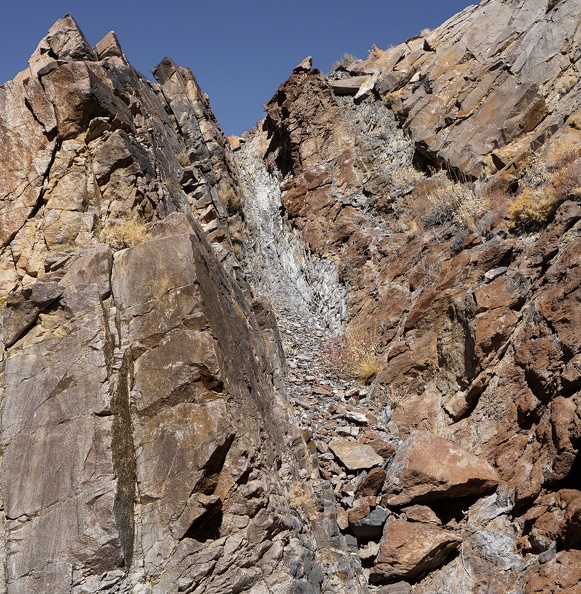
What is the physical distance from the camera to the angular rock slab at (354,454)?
27.2 feet

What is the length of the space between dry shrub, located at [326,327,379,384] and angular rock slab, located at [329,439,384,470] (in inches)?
81.3

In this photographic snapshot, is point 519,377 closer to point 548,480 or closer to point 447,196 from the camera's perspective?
point 548,480

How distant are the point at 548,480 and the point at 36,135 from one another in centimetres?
903

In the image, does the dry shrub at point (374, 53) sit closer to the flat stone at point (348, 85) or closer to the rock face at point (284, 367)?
the flat stone at point (348, 85)

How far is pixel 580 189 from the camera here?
334 inches

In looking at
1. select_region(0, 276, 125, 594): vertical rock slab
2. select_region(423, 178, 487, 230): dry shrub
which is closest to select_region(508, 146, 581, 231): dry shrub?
select_region(423, 178, 487, 230): dry shrub

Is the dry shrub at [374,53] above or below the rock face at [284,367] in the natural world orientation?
above

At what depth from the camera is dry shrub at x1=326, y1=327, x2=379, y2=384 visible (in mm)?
10797

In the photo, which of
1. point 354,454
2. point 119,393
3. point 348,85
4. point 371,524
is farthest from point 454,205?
point 119,393

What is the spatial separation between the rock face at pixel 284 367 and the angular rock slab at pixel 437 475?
0.03m

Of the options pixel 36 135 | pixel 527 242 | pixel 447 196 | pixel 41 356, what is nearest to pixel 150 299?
pixel 41 356

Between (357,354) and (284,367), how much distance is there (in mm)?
1587

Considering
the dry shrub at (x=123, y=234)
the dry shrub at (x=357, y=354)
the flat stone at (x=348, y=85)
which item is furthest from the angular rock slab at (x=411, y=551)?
the flat stone at (x=348, y=85)

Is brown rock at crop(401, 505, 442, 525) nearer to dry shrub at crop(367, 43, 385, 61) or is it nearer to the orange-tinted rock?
the orange-tinted rock
